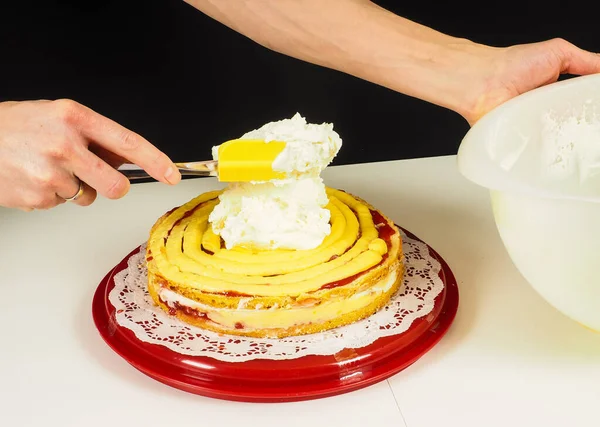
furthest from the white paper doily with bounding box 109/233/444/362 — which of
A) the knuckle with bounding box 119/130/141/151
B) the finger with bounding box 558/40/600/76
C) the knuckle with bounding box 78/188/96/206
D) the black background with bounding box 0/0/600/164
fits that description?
the black background with bounding box 0/0/600/164

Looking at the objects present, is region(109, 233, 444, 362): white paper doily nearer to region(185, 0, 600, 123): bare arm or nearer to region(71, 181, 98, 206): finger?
region(71, 181, 98, 206): finger

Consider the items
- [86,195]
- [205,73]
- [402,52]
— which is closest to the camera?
[86,195]

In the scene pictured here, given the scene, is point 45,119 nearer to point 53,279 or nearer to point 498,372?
point 53,279

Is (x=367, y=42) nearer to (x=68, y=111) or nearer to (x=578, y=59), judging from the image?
(x=578, y=59)

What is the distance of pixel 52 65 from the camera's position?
1776 mm

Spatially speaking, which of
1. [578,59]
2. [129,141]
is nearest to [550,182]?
[578,59]

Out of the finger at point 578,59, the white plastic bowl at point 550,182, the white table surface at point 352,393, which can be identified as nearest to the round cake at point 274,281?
the white table surface at point 352,393

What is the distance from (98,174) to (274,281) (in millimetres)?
320

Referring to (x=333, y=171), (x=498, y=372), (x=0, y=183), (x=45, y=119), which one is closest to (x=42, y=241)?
(x=0, y=183)

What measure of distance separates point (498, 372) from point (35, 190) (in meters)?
0.76

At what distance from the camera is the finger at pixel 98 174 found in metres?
1.08

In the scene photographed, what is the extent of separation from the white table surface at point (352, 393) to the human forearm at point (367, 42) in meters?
0.31

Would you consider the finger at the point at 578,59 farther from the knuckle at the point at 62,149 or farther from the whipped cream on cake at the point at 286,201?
the knuckle at the point at 62,149

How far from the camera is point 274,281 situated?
105 centimetres
